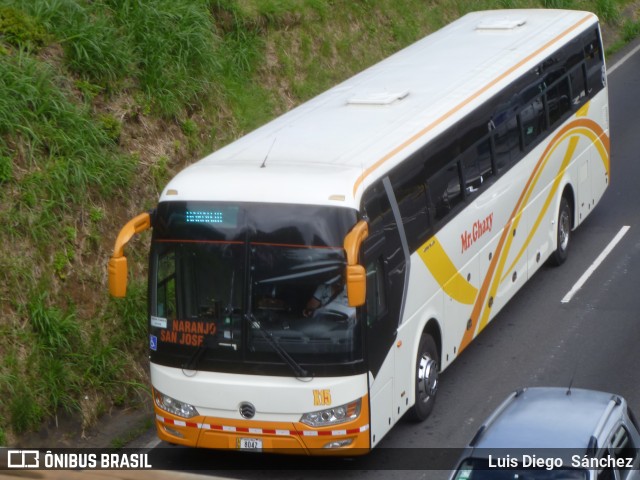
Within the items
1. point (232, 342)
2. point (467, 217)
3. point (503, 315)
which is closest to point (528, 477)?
point (232, 342)

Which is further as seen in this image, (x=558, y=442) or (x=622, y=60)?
(x=622, y=60)

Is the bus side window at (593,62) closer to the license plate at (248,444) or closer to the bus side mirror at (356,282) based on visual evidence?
the bus side mirror at (356,282)

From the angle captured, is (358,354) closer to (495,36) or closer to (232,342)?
(232,342)

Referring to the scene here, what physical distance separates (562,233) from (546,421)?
25.6ft

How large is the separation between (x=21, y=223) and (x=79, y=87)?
110 inches

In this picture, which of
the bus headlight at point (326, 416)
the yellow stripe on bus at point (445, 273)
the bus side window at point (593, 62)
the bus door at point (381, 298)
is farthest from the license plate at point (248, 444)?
the bus side window at point (593, 62)

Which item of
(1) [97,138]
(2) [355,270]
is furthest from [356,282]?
(1) [97,138]

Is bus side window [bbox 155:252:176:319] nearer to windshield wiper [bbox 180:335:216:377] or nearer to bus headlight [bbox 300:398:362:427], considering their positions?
windshield wiper [bbox 180:335:216:377]

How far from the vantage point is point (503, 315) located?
14.6 metres

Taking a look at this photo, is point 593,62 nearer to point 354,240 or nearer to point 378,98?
point 378,98

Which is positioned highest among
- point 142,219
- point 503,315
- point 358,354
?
point 142,219

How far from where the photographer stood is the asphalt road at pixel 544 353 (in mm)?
11038

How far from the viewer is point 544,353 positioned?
13266 millimetres

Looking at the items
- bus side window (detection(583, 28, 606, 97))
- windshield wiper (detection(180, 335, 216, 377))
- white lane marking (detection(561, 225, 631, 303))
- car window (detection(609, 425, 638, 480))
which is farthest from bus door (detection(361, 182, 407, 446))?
bus side window (detection(583, 28, 606, 97))
